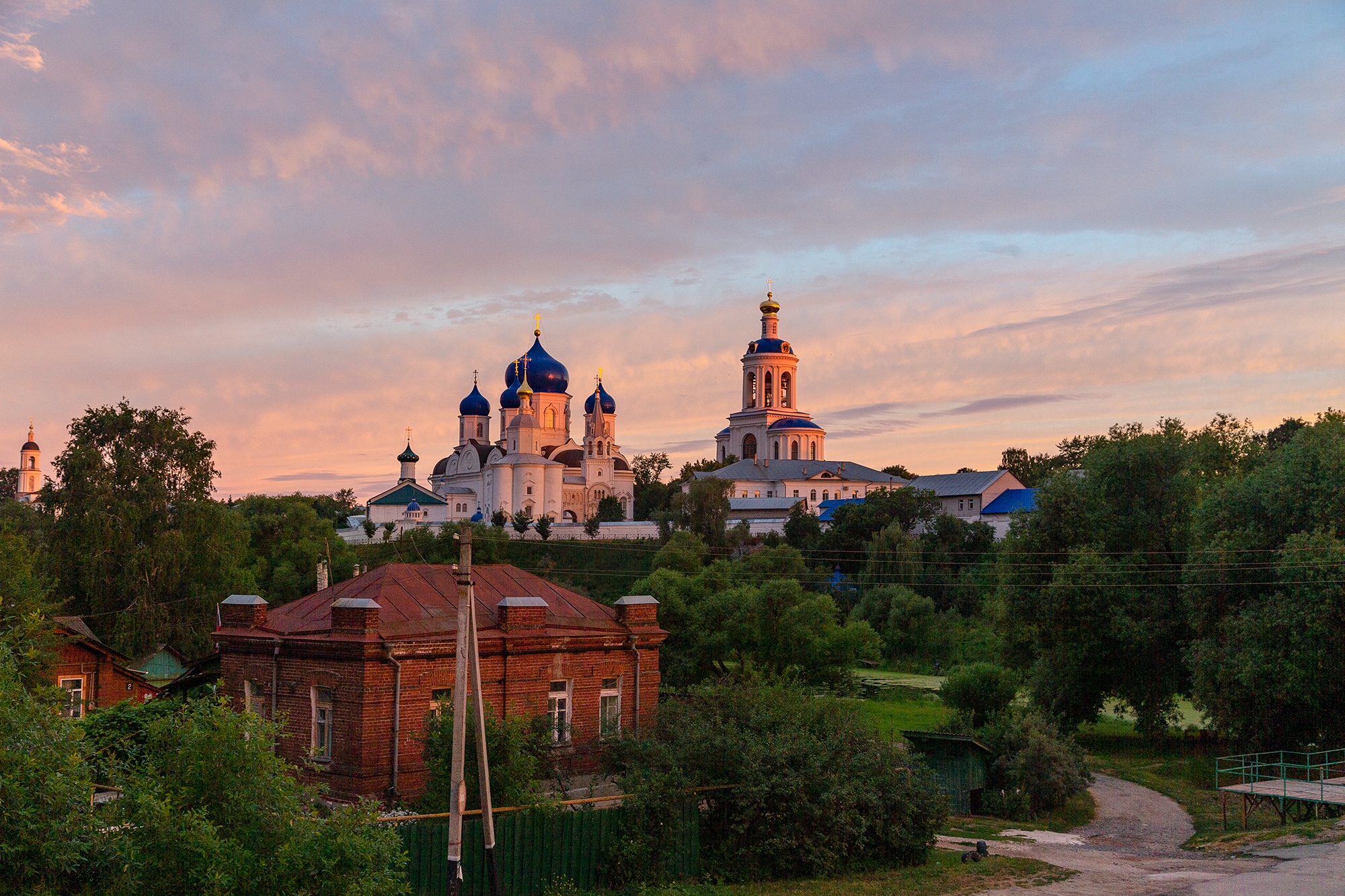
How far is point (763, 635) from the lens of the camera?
37.0m

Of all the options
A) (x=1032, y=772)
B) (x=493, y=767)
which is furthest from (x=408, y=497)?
(x=493, y=767)

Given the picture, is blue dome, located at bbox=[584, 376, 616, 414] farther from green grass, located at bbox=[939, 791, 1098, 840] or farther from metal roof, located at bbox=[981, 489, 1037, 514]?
green grass, located at bbox=[939, 791, 1098, 840]

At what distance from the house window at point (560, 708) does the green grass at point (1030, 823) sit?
7.70 metres

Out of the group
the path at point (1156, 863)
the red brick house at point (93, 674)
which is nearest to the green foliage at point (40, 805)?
the path at point (1156, 863)

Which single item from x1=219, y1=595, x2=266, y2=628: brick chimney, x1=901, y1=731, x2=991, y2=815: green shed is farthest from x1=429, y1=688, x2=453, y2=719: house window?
x1=901, y1=731, x2=991, y2=815: green shed

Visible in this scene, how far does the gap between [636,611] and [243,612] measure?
7.41 metres

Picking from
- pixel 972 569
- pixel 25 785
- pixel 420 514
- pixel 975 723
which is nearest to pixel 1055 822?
pixel 975 723

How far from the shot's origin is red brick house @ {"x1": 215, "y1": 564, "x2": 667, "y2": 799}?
1884 cm

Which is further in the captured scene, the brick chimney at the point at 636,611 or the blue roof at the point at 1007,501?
the blue roof at the point at 1007,501

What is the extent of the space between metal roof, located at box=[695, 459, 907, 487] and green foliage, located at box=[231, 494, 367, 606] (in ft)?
151

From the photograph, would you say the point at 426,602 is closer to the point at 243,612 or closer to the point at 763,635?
the point at 243,612

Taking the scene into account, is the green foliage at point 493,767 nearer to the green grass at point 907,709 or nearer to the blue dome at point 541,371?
the green grass at point 907,709

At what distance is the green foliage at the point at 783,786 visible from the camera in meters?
17.8

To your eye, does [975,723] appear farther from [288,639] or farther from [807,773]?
[288,639]
